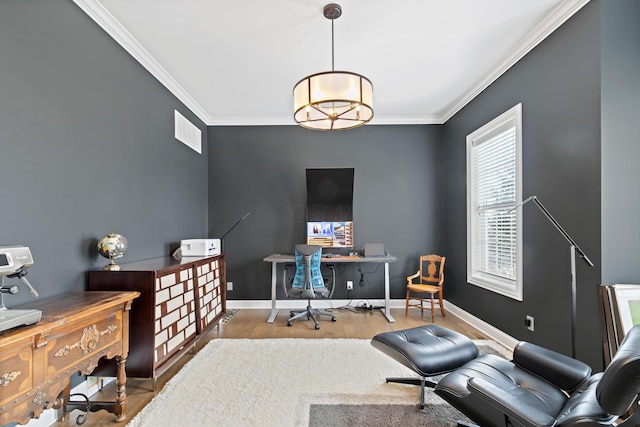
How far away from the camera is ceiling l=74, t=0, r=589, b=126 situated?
2.33 meters

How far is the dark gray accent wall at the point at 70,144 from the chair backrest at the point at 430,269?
11.4 feet

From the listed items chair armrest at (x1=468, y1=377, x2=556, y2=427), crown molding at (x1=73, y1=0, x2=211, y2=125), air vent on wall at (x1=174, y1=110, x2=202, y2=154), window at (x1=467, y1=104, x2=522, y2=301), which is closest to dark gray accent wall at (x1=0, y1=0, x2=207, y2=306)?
crown molding at (x1=73, y1=0, x2=211, y2=125)

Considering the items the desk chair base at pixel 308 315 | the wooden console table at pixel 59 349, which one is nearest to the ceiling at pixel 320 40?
the wooden console table at pixel 59 349

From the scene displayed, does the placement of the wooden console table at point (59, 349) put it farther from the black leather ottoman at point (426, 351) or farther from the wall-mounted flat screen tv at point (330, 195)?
the wall-mounted flat screen tv at point (330, 195)

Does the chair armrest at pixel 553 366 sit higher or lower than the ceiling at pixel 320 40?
lower

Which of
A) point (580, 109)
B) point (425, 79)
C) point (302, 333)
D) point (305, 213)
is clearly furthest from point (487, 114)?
point (302, 333)

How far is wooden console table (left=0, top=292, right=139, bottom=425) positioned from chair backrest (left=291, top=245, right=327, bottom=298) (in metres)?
2.07

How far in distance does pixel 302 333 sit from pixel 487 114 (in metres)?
3.24

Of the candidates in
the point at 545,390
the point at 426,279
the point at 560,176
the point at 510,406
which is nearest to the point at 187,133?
the point at 426,279

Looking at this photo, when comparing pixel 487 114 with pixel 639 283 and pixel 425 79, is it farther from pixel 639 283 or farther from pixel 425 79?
pixel 639 283

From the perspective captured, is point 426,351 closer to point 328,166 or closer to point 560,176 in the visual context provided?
point 560,176

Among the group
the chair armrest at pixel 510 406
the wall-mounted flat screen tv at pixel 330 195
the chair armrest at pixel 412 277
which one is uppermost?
the wall-mounted flat screen tv at pixel 330 195

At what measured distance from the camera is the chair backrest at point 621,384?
981mm

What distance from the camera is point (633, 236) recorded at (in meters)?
2.07
